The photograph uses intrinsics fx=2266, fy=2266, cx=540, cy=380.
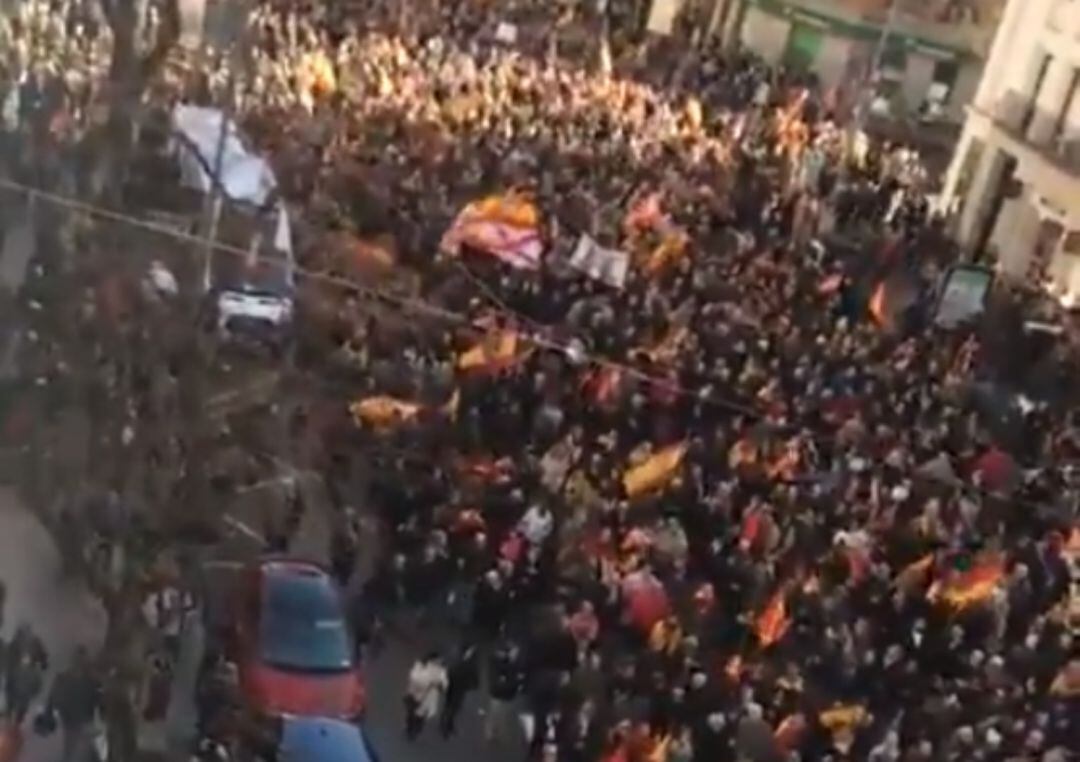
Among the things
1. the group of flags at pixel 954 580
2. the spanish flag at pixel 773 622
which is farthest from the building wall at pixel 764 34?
the spanish flag at pixel 773 622

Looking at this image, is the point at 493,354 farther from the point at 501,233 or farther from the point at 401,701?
the point at 401,701

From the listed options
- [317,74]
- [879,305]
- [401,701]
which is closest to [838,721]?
[401,701]

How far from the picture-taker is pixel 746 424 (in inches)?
584

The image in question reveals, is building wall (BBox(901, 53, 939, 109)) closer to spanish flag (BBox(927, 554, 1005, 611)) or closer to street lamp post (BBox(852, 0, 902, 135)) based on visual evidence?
street lamp post (BBox(852, 0, 902, 135))

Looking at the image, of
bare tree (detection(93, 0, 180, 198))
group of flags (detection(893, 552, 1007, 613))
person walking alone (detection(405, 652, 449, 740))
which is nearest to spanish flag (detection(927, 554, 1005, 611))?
group of flags (detection(893, 552, 1007, 613))

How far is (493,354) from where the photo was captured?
15.2 m

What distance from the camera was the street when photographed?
1134 cm

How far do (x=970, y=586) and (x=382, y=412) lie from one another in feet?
12.6

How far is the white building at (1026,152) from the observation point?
52.2 feet

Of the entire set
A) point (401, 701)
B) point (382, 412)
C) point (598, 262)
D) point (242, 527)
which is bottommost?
point (401, 701)

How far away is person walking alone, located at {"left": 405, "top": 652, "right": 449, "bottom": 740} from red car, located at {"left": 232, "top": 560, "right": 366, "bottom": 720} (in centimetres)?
27

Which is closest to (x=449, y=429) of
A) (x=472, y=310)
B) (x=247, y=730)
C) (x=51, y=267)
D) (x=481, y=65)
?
(x=472, y=310)

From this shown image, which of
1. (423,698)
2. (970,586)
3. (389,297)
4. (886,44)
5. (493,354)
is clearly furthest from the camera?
(886,44)

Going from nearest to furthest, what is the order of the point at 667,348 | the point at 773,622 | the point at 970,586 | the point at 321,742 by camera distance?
the point at 321,742, the point at 773,622, the point at 970,586, the point at 667,348
